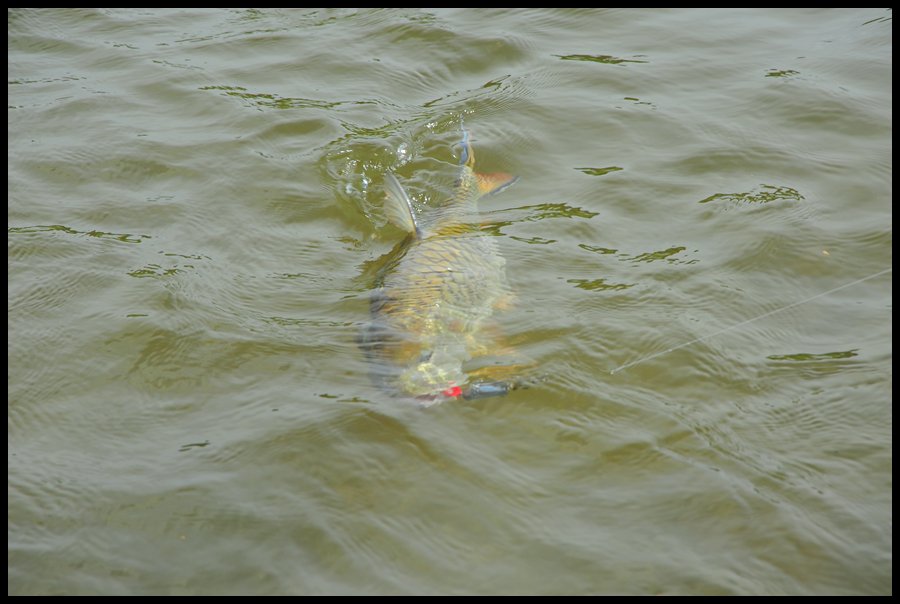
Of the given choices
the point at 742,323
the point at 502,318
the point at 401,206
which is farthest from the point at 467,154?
the point at 742,323

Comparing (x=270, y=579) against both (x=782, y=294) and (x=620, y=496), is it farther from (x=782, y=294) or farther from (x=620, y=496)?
(x=782, y=294)

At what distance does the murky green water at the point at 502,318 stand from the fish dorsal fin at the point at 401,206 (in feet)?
1.07

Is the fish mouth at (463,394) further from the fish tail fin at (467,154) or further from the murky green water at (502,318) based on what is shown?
the fish tail fin at (467,154)

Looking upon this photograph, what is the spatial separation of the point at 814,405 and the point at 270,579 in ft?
8.12

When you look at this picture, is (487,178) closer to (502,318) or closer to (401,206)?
(401,206)

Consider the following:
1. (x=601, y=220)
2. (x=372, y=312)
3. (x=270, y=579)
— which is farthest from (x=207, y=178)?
(x=270, y=579)

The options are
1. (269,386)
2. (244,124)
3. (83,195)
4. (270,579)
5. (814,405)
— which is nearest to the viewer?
(270,579)

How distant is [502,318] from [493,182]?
5.44 feet

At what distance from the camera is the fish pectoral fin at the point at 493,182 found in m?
6.17

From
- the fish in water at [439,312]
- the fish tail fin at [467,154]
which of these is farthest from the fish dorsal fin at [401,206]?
the fish tail fin at [467,154]

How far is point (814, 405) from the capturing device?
426 centimetres

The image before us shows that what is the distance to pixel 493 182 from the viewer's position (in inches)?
246

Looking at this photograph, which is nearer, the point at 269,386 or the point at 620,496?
the point at 620,496

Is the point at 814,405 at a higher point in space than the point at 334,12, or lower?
lower
